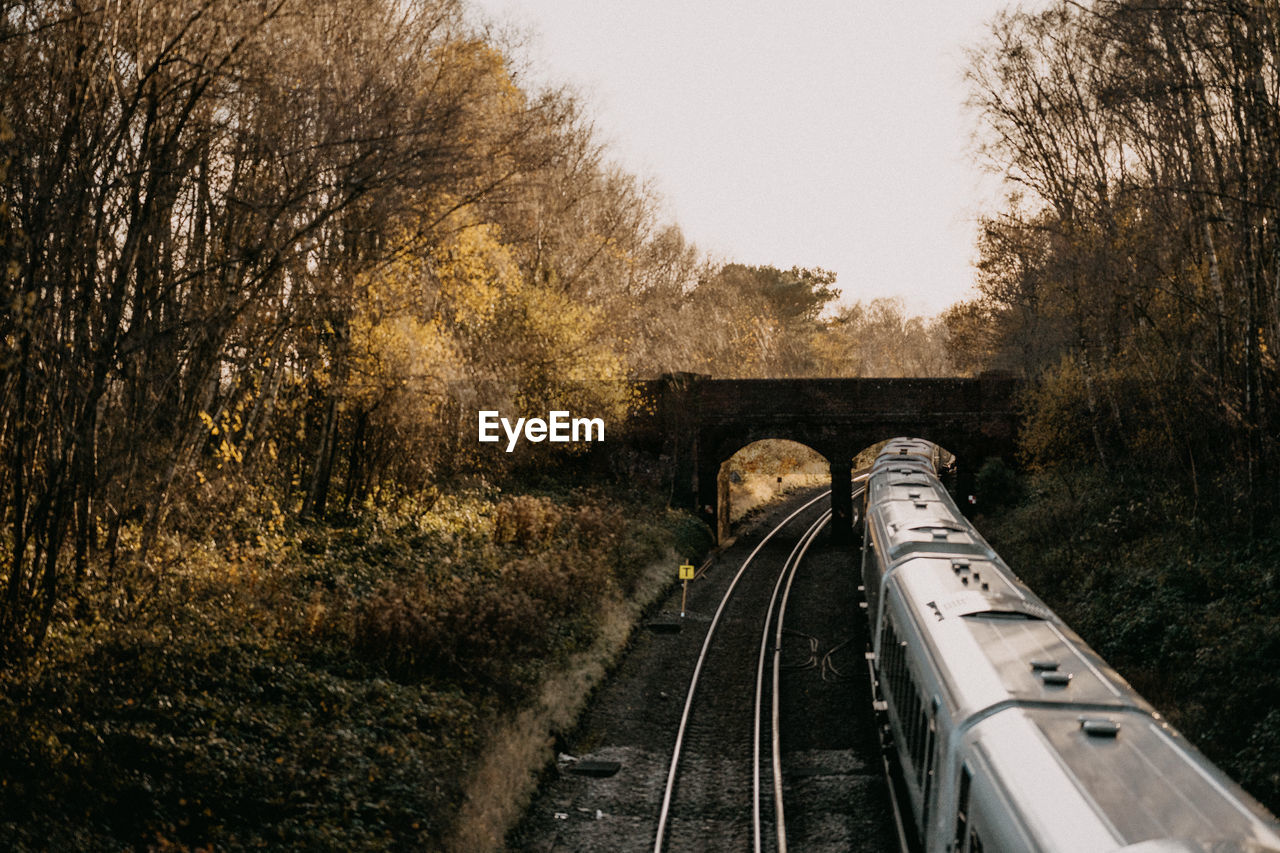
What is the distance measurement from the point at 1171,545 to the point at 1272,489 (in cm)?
196

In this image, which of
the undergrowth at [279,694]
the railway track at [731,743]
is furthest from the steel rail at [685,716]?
the undergrowth at [279,694]

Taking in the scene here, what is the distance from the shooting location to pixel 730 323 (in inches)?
2021

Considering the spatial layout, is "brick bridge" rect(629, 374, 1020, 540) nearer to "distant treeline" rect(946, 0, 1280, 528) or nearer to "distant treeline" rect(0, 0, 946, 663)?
"distant treeline" rect(946, 0, 1280, 528)

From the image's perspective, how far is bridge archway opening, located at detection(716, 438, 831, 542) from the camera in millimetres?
34188

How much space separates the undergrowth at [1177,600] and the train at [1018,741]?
327 cm

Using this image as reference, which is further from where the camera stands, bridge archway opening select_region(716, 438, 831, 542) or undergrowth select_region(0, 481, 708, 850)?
bridge archway opening select_region(716, 438, 831, 542)

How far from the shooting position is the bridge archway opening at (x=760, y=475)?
3419 centimetres

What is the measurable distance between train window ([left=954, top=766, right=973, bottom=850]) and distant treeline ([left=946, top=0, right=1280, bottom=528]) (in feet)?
30.2

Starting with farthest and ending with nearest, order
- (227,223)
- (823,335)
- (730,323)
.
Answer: (823,335) → (730,323) → (227,223)

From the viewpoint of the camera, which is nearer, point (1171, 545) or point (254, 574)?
point (254, 574)

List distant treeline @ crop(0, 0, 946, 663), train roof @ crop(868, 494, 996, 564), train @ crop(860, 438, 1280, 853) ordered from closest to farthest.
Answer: train @ crop(860, 438, 1280, 853) < distant treeline @ crop(0, 0, 946, 663) < train roof @ crop(868, 494, 996, 564)

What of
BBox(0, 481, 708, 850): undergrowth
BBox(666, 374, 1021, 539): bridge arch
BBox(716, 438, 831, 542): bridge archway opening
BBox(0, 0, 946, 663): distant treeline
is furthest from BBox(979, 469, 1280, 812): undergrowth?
BBox(0, 0, 946, 663): distant treeline

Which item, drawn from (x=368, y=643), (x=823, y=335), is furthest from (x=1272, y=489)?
(x=823, y=335)

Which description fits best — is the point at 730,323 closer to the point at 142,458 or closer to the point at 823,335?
the point at 823,335
